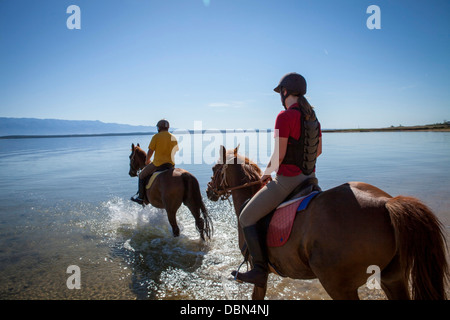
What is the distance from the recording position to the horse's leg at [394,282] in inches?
102

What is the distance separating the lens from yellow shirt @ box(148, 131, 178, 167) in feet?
25.2

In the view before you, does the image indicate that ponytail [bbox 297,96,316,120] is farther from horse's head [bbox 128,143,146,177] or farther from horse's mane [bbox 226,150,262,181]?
horse's head [bbox 128,143,146,177]

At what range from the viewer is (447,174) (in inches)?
566

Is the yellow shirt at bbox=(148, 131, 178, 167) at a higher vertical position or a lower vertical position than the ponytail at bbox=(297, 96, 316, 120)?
lower

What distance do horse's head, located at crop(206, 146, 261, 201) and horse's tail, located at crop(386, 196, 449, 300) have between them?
2.17 meters

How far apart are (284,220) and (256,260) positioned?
2.31 feet

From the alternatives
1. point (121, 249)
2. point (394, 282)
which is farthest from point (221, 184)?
point (121, 249)

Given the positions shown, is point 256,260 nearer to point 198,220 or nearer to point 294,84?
point 294,84

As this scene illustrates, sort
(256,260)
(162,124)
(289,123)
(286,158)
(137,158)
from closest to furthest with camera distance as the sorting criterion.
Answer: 1. (289,123)
2. (286,158)
3. (256,260)
4. (162,124)
5. (137,158)

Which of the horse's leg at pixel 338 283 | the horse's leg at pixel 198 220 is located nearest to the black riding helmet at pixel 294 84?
the horse's leg at pixel 338 283

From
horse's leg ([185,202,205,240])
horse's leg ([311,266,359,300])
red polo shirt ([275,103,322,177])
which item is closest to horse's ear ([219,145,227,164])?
red polo shirt ([275,103,322,177])

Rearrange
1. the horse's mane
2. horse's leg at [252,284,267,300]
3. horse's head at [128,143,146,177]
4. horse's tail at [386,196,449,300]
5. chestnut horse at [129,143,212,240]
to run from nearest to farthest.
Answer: horse's tail at [386,196,449,300], horse's leg at [252,284,267,300], the horse's mane, chestnut horse at [129,143,212,240], horse's head at [128,143,146,177]

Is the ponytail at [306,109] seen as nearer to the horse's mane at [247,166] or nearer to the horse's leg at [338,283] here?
the horse's mane at [247,166]

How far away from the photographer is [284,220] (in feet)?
9.96
